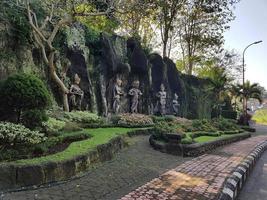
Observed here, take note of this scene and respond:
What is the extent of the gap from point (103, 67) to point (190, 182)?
12271mm

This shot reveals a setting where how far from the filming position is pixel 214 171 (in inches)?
361

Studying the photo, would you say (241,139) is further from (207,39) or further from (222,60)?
(222,60)

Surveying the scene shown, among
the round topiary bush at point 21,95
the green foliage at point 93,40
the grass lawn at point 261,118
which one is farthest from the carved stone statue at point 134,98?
the grass lawn at point 261,118

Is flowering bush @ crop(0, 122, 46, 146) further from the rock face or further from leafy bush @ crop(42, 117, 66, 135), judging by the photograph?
Result: the rock face

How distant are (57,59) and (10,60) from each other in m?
3.12

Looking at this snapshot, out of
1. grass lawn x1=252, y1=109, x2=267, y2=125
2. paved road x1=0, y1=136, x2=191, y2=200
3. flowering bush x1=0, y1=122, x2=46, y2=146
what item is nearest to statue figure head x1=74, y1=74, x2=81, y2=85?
paved road x1=0, y1=136, x2=191, y2=200

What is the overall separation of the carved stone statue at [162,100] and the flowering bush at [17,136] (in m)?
16.7

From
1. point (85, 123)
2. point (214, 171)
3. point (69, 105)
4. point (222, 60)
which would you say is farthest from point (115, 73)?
point (222, 60)

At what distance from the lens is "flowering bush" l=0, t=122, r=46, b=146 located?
7.41m

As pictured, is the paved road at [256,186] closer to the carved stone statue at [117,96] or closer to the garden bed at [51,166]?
the garden bed at [51,166]

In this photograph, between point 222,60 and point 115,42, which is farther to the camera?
point 222,60

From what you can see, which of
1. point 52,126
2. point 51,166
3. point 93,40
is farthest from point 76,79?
point 51,166

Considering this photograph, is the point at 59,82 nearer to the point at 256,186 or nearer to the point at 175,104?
the point at 256,186

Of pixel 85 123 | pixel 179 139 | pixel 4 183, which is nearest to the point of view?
pixel 4 183
